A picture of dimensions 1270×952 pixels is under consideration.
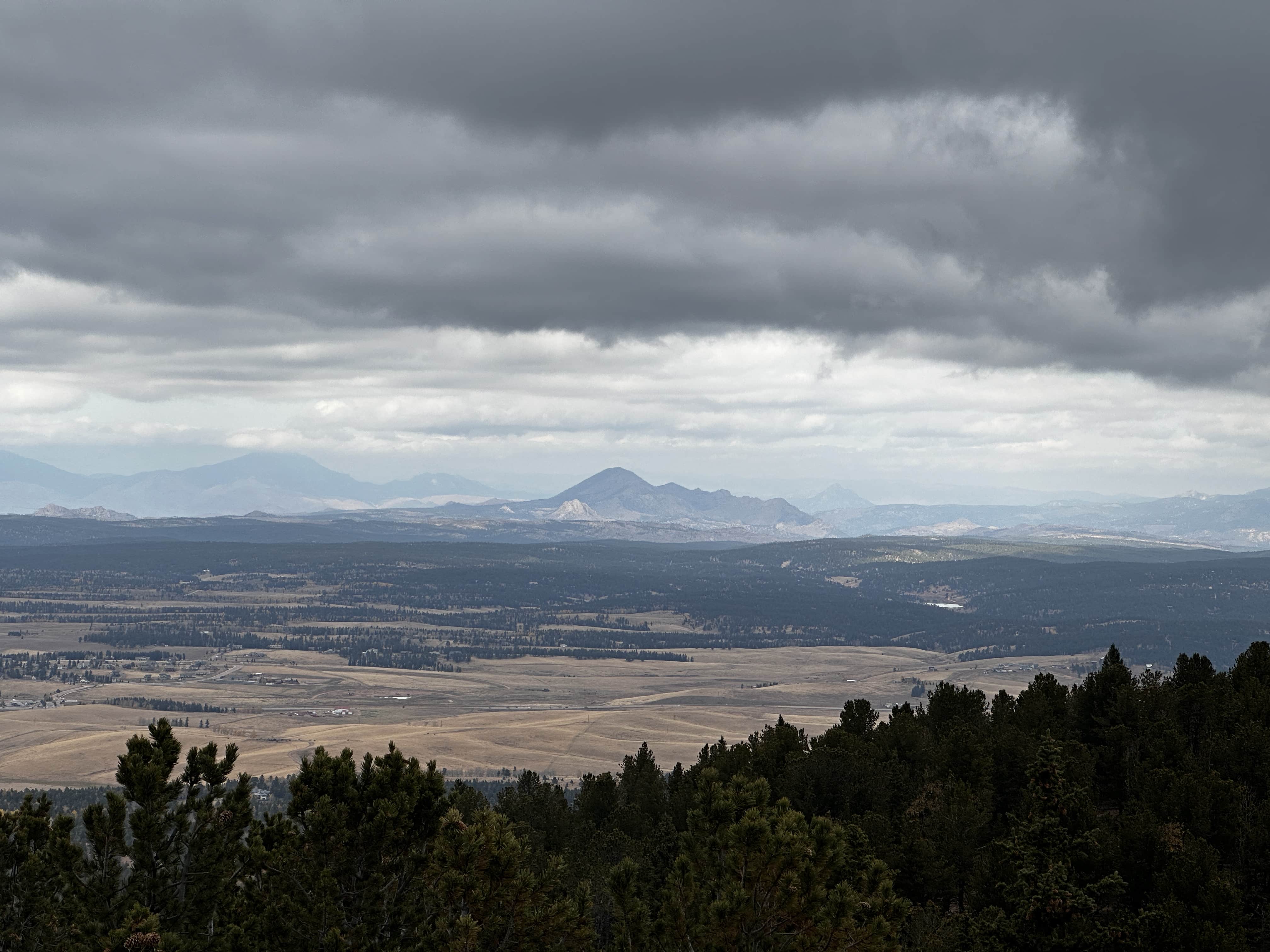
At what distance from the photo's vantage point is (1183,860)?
46844 mm

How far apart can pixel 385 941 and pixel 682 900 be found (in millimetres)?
8355

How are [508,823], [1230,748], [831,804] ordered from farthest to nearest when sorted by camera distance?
[831,804] < [1230,748] < [508,823]

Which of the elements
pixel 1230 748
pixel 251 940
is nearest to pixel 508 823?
pixel 251 940

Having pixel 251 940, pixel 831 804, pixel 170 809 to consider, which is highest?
pixel 170 809

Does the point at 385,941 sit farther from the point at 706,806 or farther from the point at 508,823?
the point at 706,806

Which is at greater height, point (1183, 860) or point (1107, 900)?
point (1183, 860)

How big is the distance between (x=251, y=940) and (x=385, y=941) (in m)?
3.89

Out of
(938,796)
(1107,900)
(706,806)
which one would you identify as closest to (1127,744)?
(938,796)

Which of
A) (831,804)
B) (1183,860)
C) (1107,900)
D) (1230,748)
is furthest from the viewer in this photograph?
(831,804)

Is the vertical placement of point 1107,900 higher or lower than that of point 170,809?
lower

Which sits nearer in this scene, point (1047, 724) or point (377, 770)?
point (377, 770)

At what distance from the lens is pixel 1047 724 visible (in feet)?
271

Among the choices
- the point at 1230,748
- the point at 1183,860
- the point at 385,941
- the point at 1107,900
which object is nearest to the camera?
the point at 385,941

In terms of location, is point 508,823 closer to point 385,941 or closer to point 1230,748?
point 385,941
